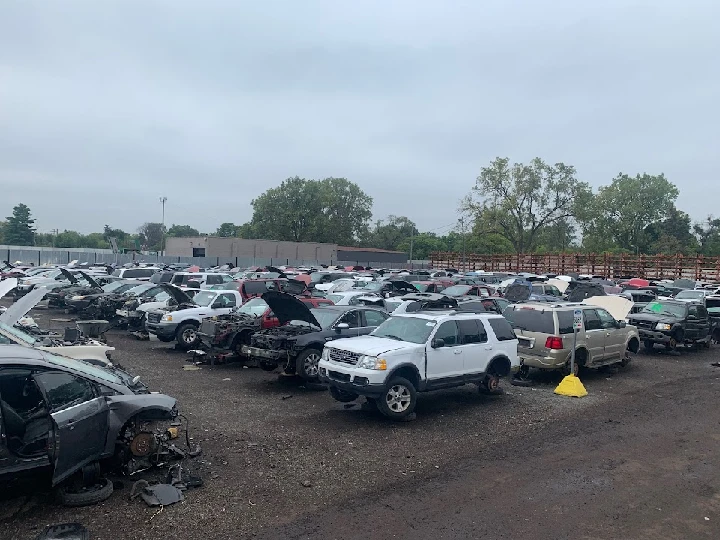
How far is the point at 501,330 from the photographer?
441 inches

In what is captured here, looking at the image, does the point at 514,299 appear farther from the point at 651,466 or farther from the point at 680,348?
the point at 651,466

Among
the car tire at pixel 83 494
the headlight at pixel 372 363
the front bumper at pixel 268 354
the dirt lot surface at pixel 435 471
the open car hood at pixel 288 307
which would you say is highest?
the open car hood at pixel 288 307

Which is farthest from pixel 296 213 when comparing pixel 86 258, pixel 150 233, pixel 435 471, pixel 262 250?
pixel 435 471

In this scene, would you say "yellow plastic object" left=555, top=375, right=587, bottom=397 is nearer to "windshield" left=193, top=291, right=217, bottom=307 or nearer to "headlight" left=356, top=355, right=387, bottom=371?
"headlight" left=356, top=355, right=387, bottom=371

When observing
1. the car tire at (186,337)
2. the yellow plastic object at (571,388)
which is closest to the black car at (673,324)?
the yellow plastic object at (571,388)

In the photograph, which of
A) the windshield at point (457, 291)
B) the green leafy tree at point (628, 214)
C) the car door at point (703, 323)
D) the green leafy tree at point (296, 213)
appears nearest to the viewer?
the car door at point (703, 323)

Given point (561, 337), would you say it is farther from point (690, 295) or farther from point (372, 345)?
point (690, 295)

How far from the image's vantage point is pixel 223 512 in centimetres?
575

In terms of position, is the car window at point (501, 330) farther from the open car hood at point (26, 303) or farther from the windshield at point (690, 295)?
the windshield at point (690, 295)

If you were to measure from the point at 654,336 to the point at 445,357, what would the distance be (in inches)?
399

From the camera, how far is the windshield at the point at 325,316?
1197 cm

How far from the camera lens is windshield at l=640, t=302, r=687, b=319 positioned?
17531 millimetres

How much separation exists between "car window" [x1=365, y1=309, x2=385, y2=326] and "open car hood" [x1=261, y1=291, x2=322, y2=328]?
131 cm

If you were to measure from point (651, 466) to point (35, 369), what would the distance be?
7439mm
